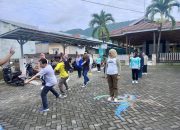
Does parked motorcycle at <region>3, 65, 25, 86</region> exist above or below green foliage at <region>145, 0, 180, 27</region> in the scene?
below

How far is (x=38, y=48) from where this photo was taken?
4844 cm

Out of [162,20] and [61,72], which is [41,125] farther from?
[162,20]

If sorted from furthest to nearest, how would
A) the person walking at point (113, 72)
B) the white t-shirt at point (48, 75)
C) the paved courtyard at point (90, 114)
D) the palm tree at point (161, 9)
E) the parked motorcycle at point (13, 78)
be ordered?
the palm tree at point (161, 9), the parked motorcycle at point (13, 78), the person walking at point (113, 72), the white t-shirt at point (48, 75), the paved courtyard at point (90, 114)

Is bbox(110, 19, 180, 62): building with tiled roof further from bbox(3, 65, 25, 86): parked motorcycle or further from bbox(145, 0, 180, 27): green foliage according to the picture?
bbox(3, 65, 25, 86): parked motorcycle

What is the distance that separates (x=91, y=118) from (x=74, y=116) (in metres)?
0.52

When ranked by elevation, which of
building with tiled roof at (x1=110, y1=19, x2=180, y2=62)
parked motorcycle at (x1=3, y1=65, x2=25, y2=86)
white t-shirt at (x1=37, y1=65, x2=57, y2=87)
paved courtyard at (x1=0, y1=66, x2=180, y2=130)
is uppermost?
building with tiled roof at (x1=110, y1=19, x2=180, y2=62)

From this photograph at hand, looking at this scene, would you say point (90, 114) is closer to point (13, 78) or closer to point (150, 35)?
point (13, 78)

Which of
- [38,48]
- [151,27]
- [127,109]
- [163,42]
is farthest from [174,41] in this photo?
[127,109]

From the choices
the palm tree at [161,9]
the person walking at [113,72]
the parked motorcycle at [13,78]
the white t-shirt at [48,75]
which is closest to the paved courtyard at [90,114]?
the person walking at [113,72]

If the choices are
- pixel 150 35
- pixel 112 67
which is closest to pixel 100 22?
pixel 150 35

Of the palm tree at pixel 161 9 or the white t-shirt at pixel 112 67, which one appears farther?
the palm tree at pixel 161 9

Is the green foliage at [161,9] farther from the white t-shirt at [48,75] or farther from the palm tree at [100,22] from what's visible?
the white t-shirt at [48,75]

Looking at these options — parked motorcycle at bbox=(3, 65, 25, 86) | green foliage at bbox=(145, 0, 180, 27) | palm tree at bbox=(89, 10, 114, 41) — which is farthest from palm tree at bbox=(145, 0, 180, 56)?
parked motorcycle at bbox=(3, 65, 25, 86)

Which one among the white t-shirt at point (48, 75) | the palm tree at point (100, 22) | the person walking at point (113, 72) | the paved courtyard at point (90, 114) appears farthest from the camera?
the palm tree at point (100, 22)
